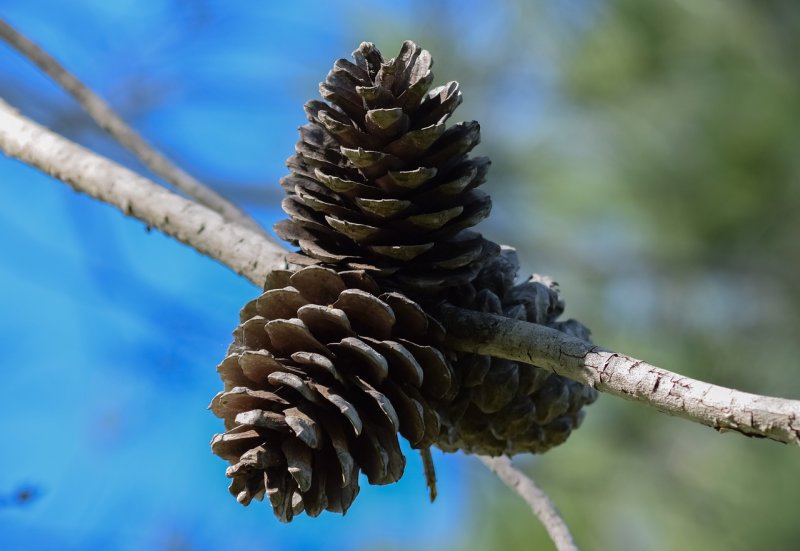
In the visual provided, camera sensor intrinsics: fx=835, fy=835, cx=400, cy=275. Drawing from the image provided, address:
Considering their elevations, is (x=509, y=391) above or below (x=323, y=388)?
above

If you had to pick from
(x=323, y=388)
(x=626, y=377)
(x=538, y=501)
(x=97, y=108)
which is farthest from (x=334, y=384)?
(x=97, y=108)

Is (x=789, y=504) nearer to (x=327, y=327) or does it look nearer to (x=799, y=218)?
(x=799, y=218)

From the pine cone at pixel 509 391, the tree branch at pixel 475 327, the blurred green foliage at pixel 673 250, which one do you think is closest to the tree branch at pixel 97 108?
the tree branch at pixel 475 327

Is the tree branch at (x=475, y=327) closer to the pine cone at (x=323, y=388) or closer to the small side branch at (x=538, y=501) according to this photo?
the pine cone at (x=323, y=388)

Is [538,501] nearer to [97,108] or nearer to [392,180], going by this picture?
[392,180]

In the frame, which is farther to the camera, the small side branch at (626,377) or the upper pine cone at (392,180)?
the upper pine cone at (392,180)

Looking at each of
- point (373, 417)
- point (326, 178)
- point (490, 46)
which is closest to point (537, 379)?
point (373, 417)

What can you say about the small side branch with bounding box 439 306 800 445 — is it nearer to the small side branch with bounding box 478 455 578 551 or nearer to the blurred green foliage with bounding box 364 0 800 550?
the small side branch with bounding box 478 455 578 551
